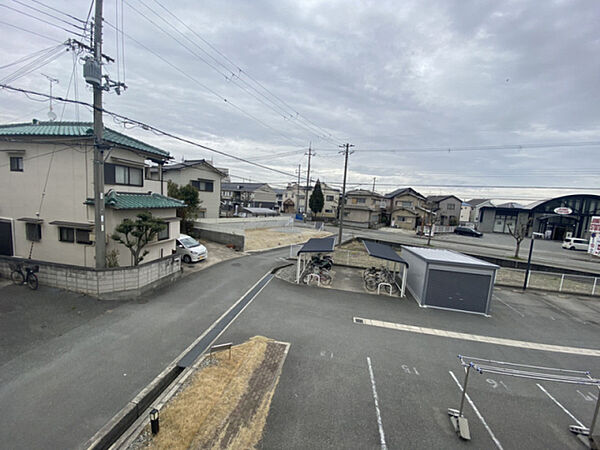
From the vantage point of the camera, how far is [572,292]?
13.8 metres

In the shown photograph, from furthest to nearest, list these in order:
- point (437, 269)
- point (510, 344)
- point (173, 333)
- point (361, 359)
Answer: point (437, 269), point (510, 344), point (173, 333), point (361, 359)

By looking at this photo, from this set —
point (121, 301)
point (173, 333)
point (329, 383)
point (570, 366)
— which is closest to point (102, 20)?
point (121, 301)

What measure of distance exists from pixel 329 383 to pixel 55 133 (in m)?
13.4

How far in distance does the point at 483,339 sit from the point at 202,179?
94.6 ft

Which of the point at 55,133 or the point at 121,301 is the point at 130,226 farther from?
the point at 55,133

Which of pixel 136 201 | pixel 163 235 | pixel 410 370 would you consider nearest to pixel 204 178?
pixel 163 235

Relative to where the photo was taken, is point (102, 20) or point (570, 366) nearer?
point (570, 366)

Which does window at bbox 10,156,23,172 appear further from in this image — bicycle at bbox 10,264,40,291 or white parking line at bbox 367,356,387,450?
white parking line at bbox 367,356,387,450

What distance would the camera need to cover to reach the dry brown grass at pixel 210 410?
4078 millimetres

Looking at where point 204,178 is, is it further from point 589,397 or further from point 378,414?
point 589,397

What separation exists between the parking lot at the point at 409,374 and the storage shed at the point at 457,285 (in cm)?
57

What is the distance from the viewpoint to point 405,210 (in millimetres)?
45062

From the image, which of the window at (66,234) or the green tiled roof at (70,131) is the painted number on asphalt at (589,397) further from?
the window at (66,234)

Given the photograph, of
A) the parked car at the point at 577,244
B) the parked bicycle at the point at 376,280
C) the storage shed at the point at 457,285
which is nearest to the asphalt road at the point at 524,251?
the parked car at the point at 577,244
